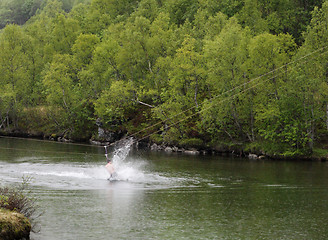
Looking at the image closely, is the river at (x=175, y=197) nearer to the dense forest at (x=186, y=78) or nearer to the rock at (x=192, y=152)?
the dense forest at (x=186, y=78)

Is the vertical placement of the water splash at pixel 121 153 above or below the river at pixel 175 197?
above

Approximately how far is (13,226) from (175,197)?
39.6 feet

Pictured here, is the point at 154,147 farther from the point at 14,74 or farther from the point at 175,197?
the point at 14,74

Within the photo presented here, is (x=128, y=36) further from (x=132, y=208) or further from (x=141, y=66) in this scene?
(x=132, y=208)

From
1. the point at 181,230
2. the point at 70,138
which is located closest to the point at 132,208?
the point at 181,230

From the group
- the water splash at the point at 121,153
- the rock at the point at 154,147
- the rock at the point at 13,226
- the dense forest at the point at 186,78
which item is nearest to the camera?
the rock at the point at 13,226

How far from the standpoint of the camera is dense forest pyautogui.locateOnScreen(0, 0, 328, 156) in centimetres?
4941

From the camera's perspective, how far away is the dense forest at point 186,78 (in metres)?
49.4

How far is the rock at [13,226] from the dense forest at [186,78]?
33771 mm

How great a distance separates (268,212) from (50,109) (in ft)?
185

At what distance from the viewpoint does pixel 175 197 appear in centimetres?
2697

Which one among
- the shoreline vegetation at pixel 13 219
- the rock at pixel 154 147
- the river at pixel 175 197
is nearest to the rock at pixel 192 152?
the rock at pixel 154 147

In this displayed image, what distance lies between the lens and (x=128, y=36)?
229 feet

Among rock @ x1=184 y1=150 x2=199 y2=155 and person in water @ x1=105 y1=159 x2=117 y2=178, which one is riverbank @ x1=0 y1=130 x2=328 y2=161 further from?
person in water @ x1=105 y1=159 x2=117 y2=178
